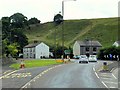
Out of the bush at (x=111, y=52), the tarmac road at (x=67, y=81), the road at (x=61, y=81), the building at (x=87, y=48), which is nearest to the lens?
the tarmac road at (x=67, y=81)

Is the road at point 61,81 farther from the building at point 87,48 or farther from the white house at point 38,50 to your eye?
the building at point 87,48

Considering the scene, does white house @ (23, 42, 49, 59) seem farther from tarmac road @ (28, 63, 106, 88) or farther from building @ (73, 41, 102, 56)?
tarmac road @ (28, 63, 106, 88)

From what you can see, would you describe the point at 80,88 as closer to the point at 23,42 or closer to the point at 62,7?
the point at 62,7

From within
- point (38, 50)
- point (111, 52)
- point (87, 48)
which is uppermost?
point (87, 48)

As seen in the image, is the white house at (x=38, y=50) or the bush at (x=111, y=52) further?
the white house at (x=38, y=50)

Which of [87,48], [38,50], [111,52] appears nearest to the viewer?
[111,52]

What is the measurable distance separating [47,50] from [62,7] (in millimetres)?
91975

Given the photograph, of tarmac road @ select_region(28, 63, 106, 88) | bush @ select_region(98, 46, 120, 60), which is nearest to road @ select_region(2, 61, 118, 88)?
tarmac road @ select_region(28, 63, 106, 88)

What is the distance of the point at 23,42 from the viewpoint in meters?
173

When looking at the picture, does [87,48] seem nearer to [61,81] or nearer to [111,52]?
[111,52]

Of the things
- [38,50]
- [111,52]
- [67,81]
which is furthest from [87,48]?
[67,81]

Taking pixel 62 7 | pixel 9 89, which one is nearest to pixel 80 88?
pixel 9 89

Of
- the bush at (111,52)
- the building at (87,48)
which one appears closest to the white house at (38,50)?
the building at (87,48)

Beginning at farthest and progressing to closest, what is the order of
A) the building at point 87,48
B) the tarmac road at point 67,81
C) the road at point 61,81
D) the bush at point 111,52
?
the building at point 87,48, the bush at point 111,52, the road at point 61,81, the tarmac road at point 67,81
